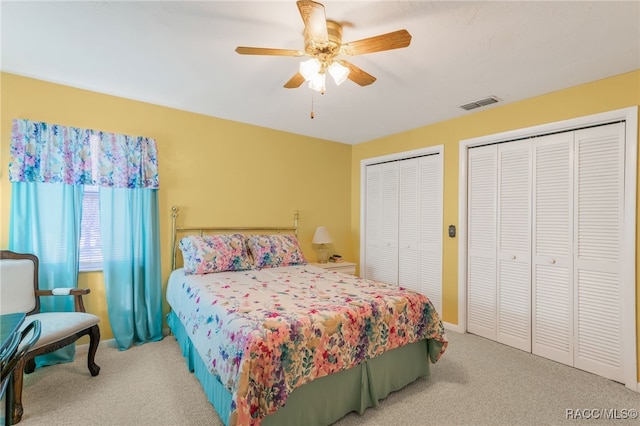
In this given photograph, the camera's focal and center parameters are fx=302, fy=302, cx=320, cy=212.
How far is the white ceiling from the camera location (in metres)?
1.75

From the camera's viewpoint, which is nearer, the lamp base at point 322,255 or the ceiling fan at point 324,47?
the ceiling fan at point 324,47

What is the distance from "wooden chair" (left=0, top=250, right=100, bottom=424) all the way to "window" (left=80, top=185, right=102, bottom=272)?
39 cm

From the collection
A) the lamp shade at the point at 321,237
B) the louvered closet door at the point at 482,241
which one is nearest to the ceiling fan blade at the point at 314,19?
the louvered closet door at the point at 482,241

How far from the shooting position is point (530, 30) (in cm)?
191

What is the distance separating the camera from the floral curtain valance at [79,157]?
2.55m

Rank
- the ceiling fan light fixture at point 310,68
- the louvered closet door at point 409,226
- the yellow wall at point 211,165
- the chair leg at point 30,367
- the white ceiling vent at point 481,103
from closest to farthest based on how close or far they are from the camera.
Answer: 1. the ceiling fan light fixture at point 310,68
2. the chair leg at point 30,367
3. the yellow wall at point 211,165
4. the white ceiling vent at point 481,103
5. the louvered closet door at point 409,226

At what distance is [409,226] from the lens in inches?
161

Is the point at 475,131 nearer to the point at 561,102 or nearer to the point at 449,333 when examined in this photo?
the point at 561,102

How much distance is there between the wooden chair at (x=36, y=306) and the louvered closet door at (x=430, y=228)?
347 cm

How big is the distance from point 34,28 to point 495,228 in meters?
4.19

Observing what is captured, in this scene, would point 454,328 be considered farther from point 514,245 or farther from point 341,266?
point 341,266

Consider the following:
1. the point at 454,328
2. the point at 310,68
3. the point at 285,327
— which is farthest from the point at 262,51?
the point at 454,328

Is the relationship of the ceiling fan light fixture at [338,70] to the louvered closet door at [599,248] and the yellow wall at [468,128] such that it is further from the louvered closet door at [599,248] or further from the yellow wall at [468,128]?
the louvered closet door at [599,248]

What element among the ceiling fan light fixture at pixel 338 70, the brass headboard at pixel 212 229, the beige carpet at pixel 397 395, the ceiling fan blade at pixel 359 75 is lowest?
the beige carpet at pixel 397 395
